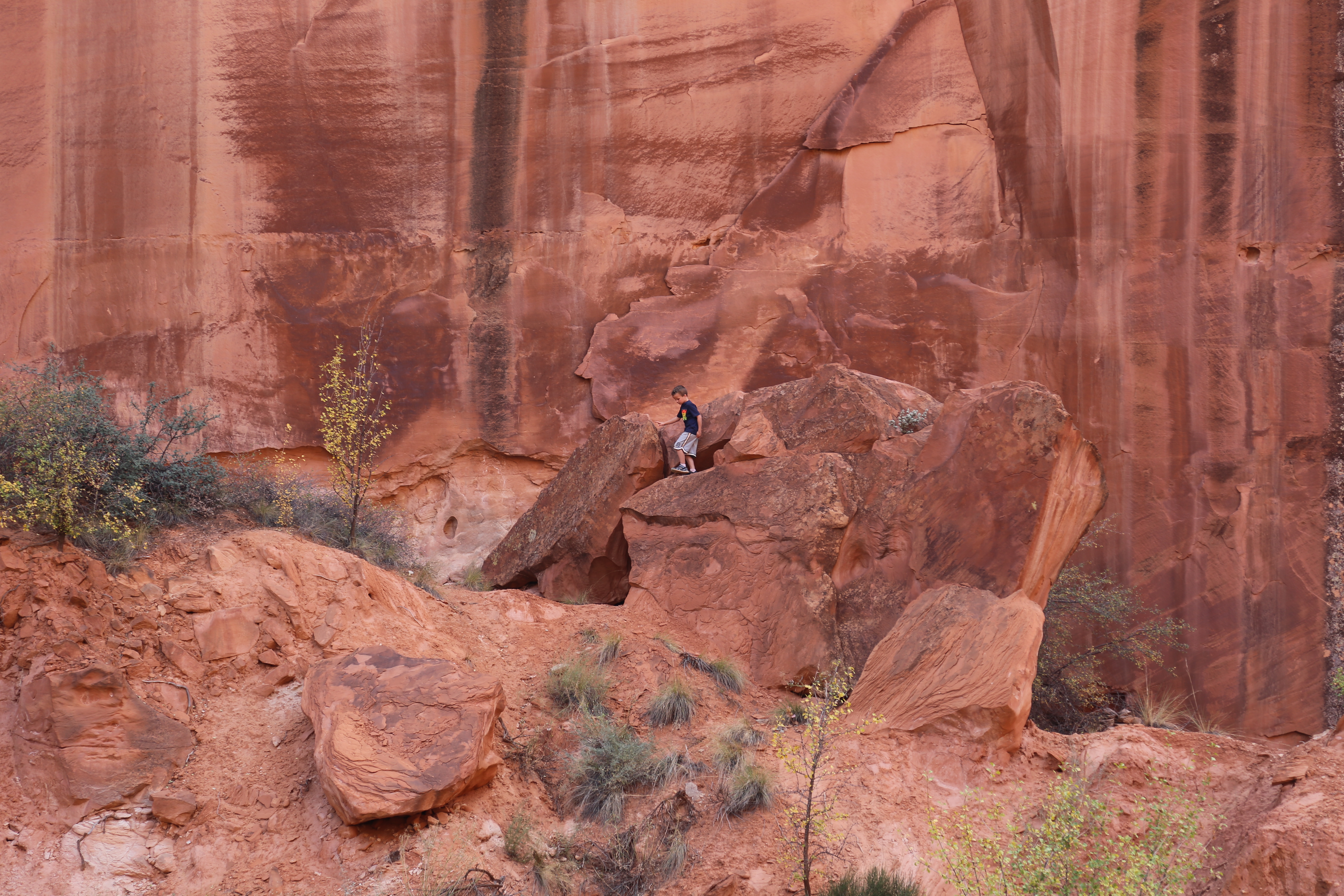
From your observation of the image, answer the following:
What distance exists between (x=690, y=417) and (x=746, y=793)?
356 cm

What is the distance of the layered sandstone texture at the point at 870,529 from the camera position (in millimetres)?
5992

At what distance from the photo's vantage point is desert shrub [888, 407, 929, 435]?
23.7 ft

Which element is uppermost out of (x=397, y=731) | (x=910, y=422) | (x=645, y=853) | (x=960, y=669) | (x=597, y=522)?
(x=910, y=422)

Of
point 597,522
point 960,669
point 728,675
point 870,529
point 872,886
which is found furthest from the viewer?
point 597,522

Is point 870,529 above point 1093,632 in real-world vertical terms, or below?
above

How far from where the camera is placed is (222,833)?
477cm

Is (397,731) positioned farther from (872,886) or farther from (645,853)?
(872,886)

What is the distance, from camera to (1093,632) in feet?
31.6

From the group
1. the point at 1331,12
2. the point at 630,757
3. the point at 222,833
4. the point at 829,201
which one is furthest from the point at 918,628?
the point at 1331,12

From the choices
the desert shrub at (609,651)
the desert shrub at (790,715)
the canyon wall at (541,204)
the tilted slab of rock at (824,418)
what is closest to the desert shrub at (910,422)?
the tilted slab of rock at (824,418)

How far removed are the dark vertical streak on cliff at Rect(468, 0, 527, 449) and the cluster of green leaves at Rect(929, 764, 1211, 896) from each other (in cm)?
738

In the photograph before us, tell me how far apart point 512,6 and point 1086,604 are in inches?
360

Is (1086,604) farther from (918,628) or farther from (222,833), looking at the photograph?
(222,833)

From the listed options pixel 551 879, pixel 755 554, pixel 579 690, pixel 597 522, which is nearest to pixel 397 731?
pixel 551 879
